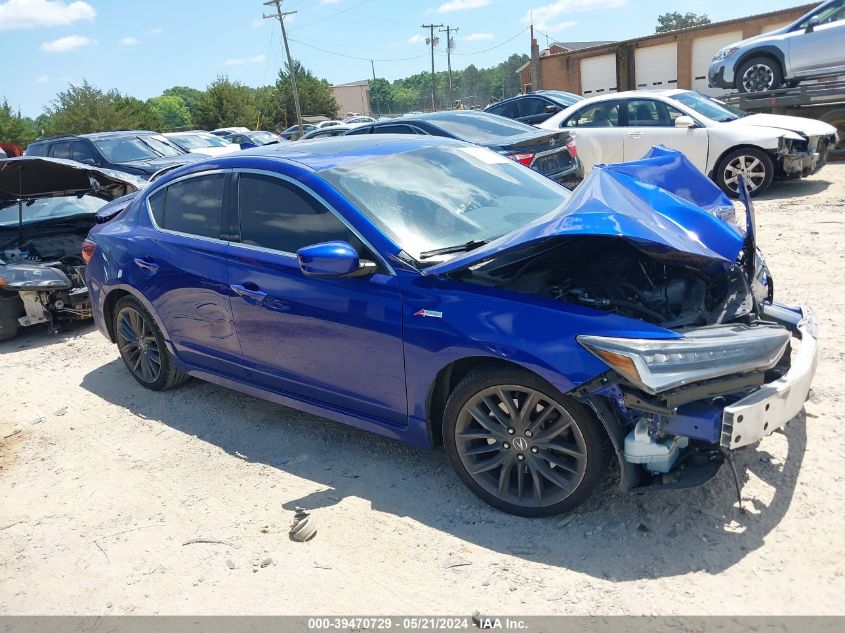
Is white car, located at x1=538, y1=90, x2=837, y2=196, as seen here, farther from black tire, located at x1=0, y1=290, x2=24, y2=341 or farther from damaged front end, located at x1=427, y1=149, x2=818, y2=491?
black tire, located at x1=0, y1=290, x2=24, y2=341

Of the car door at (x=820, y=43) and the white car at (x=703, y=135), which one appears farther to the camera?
the car door at (x=820, y=43)

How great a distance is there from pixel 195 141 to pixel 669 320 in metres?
19.5

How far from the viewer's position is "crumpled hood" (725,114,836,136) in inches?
390

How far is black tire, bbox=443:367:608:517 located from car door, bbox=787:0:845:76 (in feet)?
41.6

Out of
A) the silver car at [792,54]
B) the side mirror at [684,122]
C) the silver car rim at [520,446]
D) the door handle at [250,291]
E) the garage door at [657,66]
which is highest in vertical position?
the garage door at [657,66]

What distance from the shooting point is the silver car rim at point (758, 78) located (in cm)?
1363

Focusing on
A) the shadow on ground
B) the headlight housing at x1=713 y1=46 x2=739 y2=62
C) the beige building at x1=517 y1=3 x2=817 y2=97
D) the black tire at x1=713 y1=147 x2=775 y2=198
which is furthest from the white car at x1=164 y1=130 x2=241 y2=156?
the beige building at x1=517 y1=3 x2=817 y2=97

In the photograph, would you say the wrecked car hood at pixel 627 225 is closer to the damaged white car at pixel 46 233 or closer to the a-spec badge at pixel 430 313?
the a-spec badge at pixel 430 313

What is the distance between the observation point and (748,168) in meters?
10.1

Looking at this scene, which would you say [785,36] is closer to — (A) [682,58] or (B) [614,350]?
(B) [614,350]

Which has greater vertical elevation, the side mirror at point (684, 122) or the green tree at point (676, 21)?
→ the green tree at point (676, 21)

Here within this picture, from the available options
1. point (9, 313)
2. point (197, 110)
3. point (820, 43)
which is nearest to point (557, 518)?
point (9, 313)

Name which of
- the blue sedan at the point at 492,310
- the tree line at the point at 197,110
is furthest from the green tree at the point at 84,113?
the blue sedan at the point at 492,310

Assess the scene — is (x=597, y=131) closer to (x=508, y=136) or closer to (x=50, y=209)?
(x=508, y=136)
